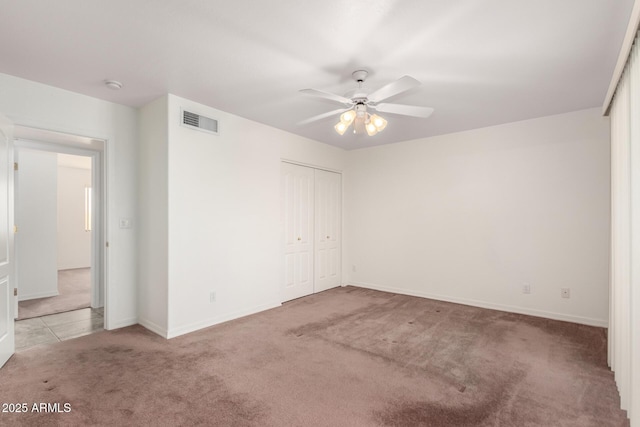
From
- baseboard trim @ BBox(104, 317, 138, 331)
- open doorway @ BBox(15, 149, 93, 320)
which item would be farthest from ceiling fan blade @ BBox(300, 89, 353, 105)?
open doorway @ BBox(15, 149, 93, 320)

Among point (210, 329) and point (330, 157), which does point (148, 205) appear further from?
point (330, 157)

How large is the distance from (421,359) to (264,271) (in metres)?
2.35

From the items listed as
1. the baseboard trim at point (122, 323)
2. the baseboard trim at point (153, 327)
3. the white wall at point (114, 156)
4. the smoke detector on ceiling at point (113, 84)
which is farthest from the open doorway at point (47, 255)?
the smoke detector on ceiling at point (113, 84)

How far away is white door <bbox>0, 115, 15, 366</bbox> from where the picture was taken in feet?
8.99

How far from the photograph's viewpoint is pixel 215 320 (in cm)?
381

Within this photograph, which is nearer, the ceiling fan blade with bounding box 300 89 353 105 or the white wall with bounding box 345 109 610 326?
the ceiling fan blade with bounding box 300 89 353 105

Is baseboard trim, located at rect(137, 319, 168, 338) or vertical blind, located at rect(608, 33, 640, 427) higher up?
vertical blind, located at rect(608, 33, 640, 427)

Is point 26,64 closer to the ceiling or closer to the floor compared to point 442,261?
closer to the ceiling

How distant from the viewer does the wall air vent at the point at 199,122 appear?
3.54 metres

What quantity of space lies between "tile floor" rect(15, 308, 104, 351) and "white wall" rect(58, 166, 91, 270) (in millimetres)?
4248

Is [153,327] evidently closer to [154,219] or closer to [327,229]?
[154,219]

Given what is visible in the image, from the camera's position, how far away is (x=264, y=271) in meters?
4.43

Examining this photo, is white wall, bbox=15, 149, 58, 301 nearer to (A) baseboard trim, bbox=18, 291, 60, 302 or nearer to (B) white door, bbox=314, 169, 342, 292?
(A) baseboard trim, bbox=18, 291, 60, 302

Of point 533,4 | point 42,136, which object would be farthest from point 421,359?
point 42,136
